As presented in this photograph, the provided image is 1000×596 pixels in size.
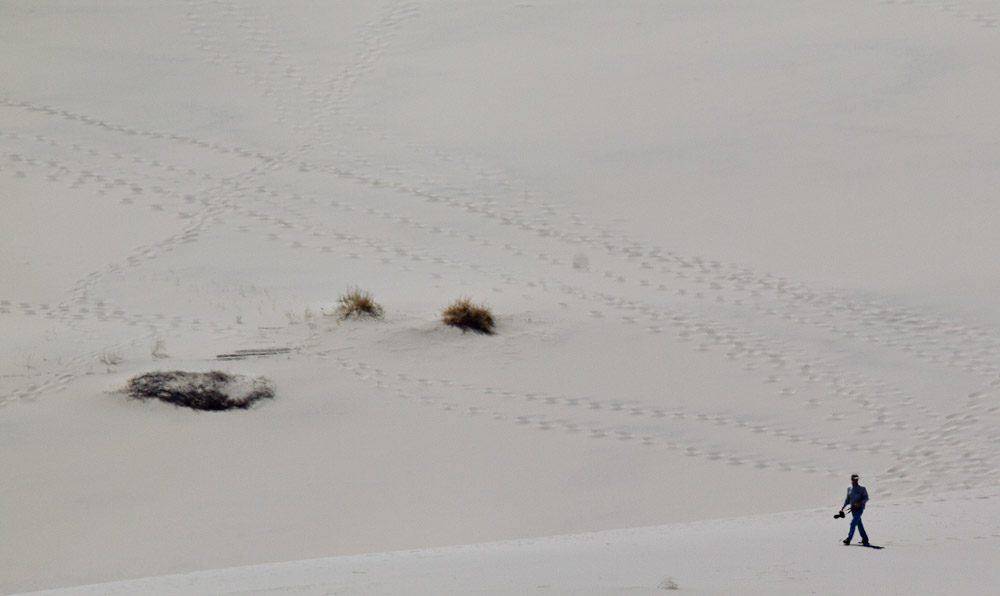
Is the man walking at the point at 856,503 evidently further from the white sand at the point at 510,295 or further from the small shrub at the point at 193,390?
the small shrub at the point at 193,390

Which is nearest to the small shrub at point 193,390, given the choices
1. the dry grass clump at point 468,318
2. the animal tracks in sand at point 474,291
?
the animal tracks in sand at point 474,291

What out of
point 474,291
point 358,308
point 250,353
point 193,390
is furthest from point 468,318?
point 193,390

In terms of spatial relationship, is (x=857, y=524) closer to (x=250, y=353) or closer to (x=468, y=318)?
(x=468, y=318)

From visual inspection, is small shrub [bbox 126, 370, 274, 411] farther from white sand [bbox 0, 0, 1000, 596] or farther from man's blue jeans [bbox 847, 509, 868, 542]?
man's blue jeans [bbox 847, 509, 868, 542]

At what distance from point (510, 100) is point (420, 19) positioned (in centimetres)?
382

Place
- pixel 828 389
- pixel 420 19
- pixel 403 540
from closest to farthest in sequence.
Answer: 1. pixel 403 540
2. pixel 828 389
3. pixel 420 19

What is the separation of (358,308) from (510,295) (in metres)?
1.67

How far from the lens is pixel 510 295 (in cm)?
1290

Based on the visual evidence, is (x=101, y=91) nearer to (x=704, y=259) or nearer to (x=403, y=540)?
(x=704, y=259)

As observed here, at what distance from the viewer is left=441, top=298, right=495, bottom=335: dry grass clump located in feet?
40.0

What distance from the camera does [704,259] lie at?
13992 mm

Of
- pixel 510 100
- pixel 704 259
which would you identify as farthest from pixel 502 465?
pixel 510 100

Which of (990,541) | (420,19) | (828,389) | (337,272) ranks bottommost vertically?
(990,541)

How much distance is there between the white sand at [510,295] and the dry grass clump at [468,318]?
0.34 feet
